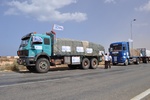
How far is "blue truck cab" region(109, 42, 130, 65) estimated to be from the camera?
29984mm

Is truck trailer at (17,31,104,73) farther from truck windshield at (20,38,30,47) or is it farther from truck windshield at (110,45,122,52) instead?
truck windshield at (110,45,122,52)

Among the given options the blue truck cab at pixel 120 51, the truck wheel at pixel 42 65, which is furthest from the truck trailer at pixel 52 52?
the blue truck cab at pixel 120 51

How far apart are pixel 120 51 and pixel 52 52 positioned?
45.3ft

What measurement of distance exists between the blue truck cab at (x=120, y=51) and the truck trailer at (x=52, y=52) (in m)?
7.33

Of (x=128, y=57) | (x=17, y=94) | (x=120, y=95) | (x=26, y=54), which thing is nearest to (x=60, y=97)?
(x=17, y=94)

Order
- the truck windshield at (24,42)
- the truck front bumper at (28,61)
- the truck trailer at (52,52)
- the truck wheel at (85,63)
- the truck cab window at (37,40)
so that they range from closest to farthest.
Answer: the truck front bumper at (28,61) < the truck trailer at (52,52) < the truck cab window at (37,40) < the truck windshield at (24,42) < the truck wheel at (85,63)

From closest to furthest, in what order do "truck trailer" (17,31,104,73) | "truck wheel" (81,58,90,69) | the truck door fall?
1. "truck trailer" (17,31,104,73)
2. the truck door
3. "truck wheel" (81,58,90,69)

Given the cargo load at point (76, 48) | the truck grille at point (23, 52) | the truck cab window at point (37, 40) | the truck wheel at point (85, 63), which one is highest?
the truck cab window at point (37, 40)

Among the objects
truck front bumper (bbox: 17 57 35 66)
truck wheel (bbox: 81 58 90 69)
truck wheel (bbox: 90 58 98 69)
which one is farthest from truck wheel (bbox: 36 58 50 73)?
truck wheel (bbox: 90 58 98 69)

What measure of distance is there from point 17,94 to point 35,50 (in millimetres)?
9526

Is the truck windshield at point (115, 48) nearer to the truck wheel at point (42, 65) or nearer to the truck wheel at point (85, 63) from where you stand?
the truck wheel at point (85, 63)

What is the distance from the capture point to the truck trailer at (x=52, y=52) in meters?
17.0

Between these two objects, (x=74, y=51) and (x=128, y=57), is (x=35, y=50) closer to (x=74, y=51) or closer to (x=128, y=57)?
(x=74, y=51)

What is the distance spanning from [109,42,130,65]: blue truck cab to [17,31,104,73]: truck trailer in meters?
7.33
